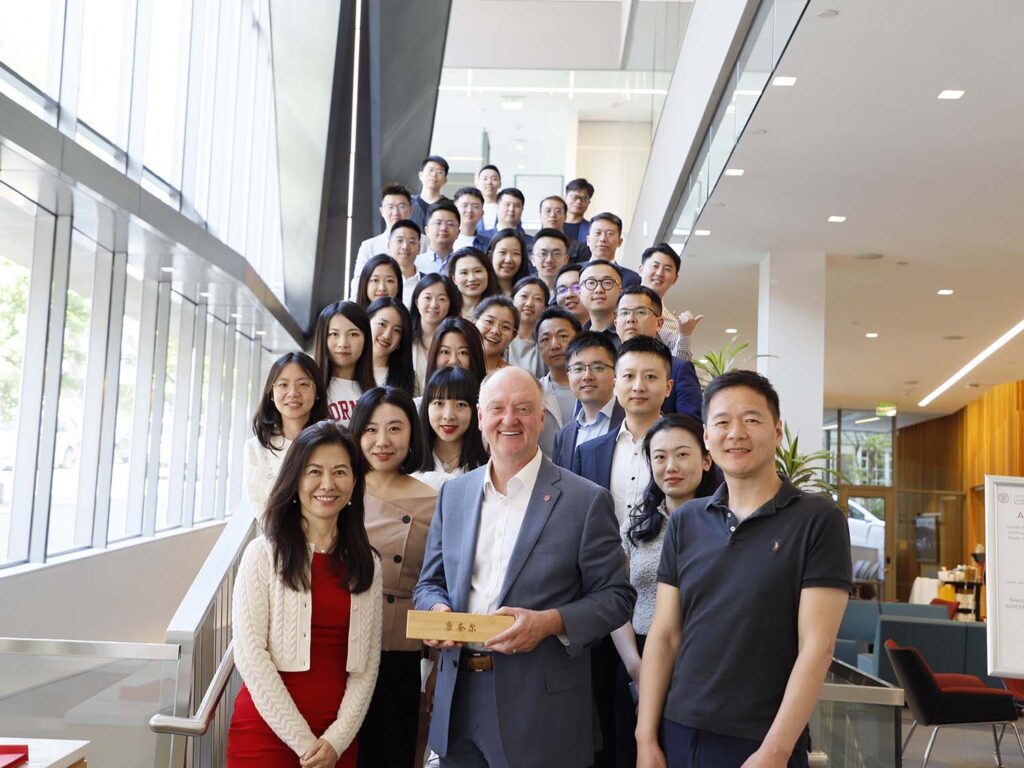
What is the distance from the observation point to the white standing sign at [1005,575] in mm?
2494

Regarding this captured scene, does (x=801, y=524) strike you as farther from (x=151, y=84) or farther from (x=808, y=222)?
(x=151, y=84)

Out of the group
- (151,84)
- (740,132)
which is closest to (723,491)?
(740,132)

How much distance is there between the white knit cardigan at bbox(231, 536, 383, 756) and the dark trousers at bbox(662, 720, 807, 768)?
0.92m

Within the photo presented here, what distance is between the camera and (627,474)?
12.4ft

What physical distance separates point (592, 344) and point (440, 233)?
3.27 metres

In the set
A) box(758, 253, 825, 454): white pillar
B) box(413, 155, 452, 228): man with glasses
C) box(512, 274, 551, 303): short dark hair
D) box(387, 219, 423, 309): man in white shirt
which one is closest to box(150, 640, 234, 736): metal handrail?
box(512, 274, 551, 303): short dark hair

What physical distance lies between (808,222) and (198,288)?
21.9 ft

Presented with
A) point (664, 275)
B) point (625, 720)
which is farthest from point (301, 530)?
point (664, 275)

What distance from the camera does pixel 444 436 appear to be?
3.99m

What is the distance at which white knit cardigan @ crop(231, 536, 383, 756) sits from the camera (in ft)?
9.71

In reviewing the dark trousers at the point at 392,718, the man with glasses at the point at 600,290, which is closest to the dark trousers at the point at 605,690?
the dark trousers at the point at 392,718

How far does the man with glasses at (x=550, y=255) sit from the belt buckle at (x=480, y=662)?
4.52m

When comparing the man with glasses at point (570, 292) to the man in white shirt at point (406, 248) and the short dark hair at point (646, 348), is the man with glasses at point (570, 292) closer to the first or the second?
the man in white shirt at point (406, 248)

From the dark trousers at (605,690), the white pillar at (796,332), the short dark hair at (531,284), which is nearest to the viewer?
the dark trousers at (605,690)
